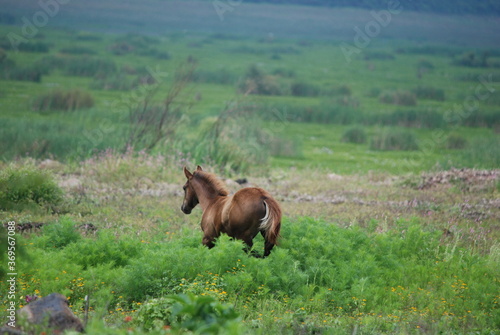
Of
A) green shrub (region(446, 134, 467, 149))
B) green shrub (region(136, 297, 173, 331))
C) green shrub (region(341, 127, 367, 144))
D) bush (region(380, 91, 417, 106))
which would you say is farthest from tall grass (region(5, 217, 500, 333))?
bush (region(380, 91, 417, 106))

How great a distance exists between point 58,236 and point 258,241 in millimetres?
3043

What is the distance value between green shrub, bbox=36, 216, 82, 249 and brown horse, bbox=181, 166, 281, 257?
6.39ft

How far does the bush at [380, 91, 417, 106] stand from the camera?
47.9 m

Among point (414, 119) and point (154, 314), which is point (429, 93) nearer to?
point (414, 119)

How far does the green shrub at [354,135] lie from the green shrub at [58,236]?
80.5 feet

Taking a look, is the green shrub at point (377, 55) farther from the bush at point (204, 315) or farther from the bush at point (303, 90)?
the bush at point (204, 315)

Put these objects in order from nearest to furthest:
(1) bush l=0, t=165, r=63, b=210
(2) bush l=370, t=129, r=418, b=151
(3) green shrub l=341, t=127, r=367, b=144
Answer: (1) bush l=0, t=165, r=63, b=210, (2) bush l=370, t=129, r=418, b=151, (3) green shrub l=341, t=127, r=367, b=144

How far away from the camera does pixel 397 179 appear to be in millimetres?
19234

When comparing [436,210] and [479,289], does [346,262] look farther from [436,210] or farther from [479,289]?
[436,210]

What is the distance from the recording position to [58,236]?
972cm

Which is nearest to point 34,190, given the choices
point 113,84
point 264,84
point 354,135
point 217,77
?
point 354,135

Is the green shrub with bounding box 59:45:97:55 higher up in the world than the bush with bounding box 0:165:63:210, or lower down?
lower down

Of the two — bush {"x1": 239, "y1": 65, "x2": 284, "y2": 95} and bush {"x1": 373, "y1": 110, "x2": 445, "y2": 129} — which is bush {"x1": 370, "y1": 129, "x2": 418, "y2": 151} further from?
bush {"x1": 239, "y1": 65, "x2": 284, "y2": 95}

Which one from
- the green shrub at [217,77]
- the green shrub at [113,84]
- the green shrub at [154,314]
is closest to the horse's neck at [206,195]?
the green shrub at [154,314]
